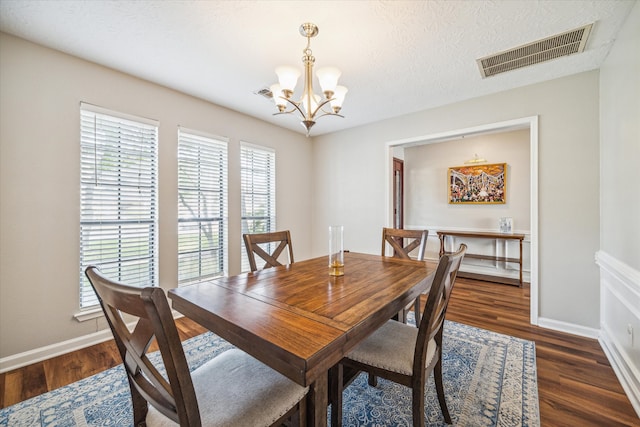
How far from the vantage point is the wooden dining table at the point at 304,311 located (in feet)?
2.81

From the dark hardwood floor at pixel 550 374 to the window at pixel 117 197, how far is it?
0.55m

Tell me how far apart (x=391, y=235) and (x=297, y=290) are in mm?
1522

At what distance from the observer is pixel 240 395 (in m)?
1.03

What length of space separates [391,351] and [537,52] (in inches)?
107

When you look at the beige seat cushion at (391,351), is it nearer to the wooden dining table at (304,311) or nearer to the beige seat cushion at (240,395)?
the wooden dining table at (304,311)

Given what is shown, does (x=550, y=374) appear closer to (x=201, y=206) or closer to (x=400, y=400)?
(x=400, y=400)

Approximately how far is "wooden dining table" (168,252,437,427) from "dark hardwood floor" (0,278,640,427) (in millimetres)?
1127

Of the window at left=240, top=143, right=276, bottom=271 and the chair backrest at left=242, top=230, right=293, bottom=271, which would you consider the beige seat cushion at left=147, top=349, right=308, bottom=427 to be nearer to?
the chair backrest at left=242, top=230, right=293, bottom=271

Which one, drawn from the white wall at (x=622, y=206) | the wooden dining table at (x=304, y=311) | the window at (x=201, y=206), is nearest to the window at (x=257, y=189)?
the window at (x=201, y=206)

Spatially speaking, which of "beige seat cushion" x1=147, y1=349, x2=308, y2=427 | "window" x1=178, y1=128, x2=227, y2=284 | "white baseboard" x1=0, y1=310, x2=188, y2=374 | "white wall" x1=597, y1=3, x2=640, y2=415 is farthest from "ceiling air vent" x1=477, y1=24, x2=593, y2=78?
"white baseboard" x1=0, y1=310, x2=188, y2=374

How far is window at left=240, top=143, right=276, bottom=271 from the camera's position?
3711 millimetres

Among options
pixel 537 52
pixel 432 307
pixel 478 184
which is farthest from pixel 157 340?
pixel 478 184

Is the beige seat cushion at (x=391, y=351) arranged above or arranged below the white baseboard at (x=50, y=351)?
above

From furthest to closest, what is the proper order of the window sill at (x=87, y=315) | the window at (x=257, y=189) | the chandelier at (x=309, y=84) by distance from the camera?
the window at (x=257, y=189), the window sill at (x=87, y=315), the chandelier at (x=309, y=84)
